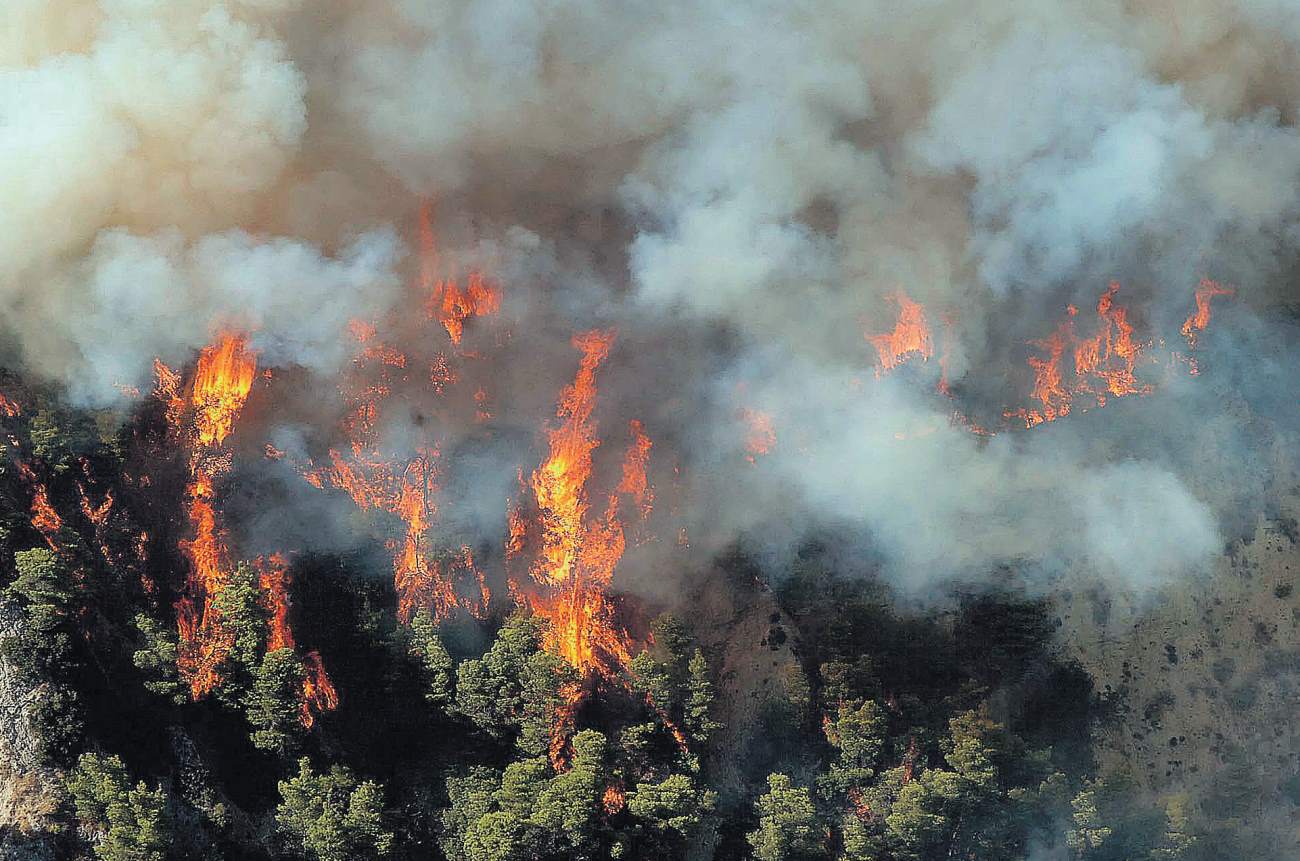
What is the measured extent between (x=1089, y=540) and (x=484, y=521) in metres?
19.4

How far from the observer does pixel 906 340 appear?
54.4m

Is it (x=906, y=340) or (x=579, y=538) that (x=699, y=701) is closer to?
(x=579, y=538)

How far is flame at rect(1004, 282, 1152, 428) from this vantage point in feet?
179

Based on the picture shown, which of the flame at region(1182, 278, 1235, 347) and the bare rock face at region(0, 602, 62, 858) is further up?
the flame at region(1182, 278, 1235, 347)

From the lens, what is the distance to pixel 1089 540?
5394 centimetres

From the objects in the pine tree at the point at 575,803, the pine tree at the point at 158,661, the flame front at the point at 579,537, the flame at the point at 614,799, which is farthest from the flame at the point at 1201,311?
the pine tree at the point at 158,661

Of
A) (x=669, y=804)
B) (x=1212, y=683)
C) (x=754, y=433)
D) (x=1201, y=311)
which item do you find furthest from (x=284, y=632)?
(x=1201, y=311)

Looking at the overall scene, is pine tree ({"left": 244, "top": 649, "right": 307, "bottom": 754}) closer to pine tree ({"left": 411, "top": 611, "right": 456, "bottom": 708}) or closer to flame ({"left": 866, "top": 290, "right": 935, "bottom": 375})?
pine tree ({"left": 411, "top": 611, "right": 456, "bottom": 708})

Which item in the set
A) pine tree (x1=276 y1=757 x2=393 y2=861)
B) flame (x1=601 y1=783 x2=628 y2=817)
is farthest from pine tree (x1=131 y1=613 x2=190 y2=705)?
flame (x1=601 y1=783 x2=628 y2=817)

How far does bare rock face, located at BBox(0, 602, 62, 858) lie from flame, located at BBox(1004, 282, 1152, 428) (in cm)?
3112

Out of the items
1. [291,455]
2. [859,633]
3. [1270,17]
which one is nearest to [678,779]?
[859,633]

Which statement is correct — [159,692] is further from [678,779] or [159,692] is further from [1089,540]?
[1089,540]

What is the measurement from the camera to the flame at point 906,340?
54312mm

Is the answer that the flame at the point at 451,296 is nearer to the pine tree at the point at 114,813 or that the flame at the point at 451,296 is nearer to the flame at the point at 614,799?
the flame at the point at 614,799
